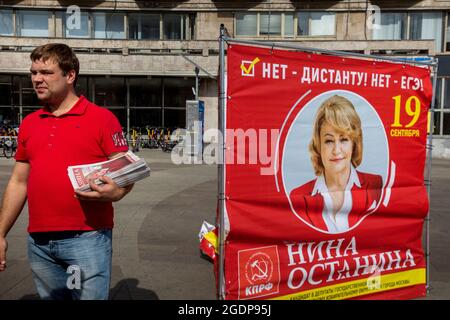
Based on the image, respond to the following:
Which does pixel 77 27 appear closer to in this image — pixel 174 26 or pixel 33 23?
pixel 33 23

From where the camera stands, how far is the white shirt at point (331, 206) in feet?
13.5

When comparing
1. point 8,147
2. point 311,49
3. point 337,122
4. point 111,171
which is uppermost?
point 311,49

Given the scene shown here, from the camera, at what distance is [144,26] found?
2720cm

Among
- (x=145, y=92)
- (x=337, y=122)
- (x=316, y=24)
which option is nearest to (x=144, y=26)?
(x=145, y=92)

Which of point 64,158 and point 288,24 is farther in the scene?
point 288,24

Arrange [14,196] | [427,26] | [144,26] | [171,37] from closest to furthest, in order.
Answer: [14,196]
[427,26]
[144,26]
[171,37]

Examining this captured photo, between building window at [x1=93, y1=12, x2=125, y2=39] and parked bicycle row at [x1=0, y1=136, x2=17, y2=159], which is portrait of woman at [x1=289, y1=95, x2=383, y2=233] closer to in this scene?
parked bicycle row at [x1=0, y1=136, x2=17, y2=159]

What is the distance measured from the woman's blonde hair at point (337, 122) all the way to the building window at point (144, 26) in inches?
964

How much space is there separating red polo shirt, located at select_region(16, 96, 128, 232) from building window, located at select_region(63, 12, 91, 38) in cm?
2586

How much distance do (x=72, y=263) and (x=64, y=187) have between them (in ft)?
1.52

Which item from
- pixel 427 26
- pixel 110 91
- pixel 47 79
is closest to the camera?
pixel 47 79

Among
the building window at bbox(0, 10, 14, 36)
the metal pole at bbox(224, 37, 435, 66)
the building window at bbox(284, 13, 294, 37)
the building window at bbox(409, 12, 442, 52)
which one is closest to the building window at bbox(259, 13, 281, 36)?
the building window at bbox(284, 13, 294, 37)

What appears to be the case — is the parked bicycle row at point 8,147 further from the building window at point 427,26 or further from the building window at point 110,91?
the building window at point 427,26

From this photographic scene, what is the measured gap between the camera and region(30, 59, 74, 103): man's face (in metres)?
2.69
